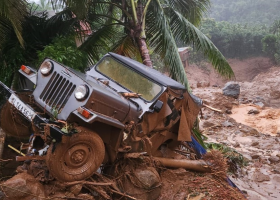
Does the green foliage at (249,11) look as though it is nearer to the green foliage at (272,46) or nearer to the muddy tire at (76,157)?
the green foliage at (272,46)

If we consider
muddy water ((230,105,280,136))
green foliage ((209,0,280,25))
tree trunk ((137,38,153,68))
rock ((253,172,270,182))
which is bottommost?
rock ((253,172,270,182))

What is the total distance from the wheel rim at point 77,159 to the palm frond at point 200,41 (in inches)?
236

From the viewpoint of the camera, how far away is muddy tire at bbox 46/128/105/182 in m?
3.24

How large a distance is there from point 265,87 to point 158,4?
18172mm

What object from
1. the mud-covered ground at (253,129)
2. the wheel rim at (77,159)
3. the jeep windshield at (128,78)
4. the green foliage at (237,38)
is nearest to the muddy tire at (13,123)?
the wheel rim at (77,159)

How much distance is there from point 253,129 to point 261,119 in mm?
2995

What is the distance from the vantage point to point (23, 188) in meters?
3.27

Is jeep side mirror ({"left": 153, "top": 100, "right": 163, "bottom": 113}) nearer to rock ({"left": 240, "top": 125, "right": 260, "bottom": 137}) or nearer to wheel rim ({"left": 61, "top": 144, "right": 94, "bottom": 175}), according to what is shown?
wheel rim ({"left": 61, "top": 144, "right": 94, "bottom": 175})

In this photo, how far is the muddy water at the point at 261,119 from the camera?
15.1 m

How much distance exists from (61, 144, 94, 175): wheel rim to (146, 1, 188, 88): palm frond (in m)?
4.68

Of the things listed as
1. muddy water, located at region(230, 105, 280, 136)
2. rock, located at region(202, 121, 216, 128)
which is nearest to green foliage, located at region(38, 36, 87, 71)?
rock, located at region(202, 121, 216, 128)

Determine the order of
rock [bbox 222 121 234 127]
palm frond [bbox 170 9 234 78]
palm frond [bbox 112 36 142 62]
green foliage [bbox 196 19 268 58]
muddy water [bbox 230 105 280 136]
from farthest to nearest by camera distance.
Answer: green foliage [bbox 196 19 268 58], muddy water [bbox 230 105 280 136], rock [bbox 222 121 234 127], palm frond [bbox 112 36 142 62], palm frond [bbox 170 9 234 78]

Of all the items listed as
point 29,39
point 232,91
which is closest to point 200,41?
point 29,39

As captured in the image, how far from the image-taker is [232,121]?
15.6 metres
